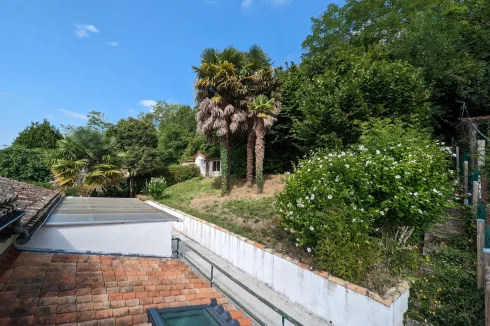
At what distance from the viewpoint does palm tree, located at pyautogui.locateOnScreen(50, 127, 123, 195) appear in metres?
14.8

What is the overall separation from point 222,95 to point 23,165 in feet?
57.6

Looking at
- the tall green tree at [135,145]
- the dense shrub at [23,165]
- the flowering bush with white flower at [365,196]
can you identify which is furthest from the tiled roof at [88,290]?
the dense shrub at [23,165]

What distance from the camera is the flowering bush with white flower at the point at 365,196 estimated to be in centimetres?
474

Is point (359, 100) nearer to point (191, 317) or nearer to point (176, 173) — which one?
point (191, 317)

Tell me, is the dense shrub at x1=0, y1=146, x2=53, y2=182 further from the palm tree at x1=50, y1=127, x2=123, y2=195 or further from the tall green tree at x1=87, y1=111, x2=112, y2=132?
the tall green tree at x1=87, y1=111, x2=112, y2=132

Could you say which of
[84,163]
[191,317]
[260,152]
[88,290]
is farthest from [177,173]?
[191,317]

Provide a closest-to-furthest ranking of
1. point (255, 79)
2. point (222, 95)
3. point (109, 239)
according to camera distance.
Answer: point (109, 239) < point (255, 79) < point (222, 95)

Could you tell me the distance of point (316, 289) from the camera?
193 inches

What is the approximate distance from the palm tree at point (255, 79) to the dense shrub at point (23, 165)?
16.3m

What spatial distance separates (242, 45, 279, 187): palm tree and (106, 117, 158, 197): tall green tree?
1077 cm

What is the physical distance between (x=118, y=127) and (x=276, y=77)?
16634 millimetres

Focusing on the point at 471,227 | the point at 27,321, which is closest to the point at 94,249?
the point at 27,321

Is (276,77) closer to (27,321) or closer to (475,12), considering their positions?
(475,12)

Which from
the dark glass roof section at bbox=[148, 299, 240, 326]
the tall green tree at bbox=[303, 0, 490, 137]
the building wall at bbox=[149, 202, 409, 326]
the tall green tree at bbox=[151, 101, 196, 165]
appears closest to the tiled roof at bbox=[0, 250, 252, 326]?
the dark glass roof section at bbox=[148, 299, 240, 326]
